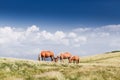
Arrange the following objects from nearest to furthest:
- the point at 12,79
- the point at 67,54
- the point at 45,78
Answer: the point at 12,79, the point at 45,78, the point at 67,54

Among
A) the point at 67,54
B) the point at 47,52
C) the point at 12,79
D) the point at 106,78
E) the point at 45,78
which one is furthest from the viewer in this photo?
the point at 67,54

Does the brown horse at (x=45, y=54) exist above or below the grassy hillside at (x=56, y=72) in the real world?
above

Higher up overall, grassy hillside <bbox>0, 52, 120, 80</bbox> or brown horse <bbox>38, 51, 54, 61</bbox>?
brown horse <bbox>38, 51, 54, 61</bbox>

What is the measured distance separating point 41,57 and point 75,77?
119 ft

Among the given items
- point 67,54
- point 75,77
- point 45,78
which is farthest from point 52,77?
point 67,54

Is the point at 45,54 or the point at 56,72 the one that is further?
the point at 45,54

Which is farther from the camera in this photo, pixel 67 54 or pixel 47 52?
pixel 67 54

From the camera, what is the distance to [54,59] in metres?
62.1

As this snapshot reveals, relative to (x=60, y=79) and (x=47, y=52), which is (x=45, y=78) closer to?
(x=60, y=79)

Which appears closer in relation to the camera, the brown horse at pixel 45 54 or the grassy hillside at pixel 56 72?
the grassy hillside at pixel 56 72

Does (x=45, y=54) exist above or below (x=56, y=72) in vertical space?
above

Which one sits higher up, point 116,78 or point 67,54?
point 67,54

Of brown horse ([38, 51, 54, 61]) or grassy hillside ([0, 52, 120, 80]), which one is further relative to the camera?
brown horse ([38, 51, 54, 61])

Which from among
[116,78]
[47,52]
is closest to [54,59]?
[47,52]
